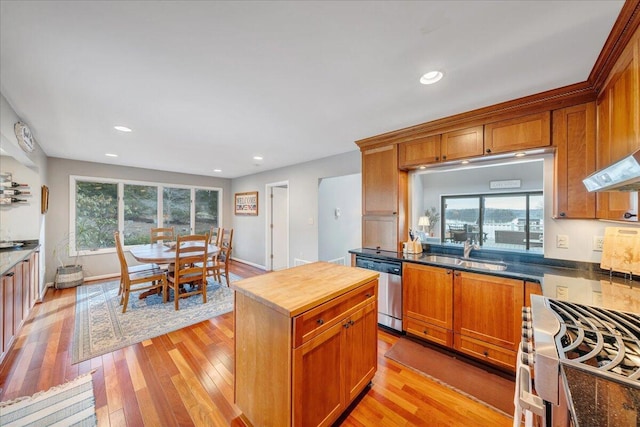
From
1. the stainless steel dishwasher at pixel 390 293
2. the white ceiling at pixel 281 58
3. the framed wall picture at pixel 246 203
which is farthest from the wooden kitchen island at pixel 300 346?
the framed wall picture at pixel 246 203

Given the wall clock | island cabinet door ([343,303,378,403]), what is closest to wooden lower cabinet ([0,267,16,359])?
the wall clock

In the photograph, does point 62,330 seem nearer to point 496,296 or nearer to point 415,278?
point 415,278

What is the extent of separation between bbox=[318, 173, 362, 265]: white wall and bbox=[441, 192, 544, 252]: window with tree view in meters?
1.91

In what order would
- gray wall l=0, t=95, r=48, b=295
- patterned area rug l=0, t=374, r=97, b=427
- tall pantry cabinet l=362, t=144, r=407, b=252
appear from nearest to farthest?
patterned area rug l=0, t=374, r=97, b=427 → tall pantry cabinet l=362, t=144, r=407, b=252 → gray wall l=0, t=95, r=48, b=295

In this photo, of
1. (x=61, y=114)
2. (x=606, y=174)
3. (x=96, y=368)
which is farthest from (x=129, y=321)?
(x=606, y=174)

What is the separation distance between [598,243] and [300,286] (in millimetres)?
2489

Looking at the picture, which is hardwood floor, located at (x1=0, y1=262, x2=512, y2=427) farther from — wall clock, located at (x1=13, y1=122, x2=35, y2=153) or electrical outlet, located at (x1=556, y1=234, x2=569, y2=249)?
wall clock, located at (x1=13, y1=122, x2=35, y2=153)

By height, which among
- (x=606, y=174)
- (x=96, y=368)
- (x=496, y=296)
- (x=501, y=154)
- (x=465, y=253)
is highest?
(x=501, y=154)

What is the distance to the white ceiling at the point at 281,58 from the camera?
1.17 meters

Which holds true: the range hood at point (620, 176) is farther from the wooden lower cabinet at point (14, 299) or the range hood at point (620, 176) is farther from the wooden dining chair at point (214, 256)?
the wooden dining chair at point (214, 256)

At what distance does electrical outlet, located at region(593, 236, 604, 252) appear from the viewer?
1944mm

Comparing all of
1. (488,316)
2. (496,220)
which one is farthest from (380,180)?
(488,316)

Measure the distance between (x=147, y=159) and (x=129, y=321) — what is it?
284 centimetres

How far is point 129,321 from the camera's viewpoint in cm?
291
